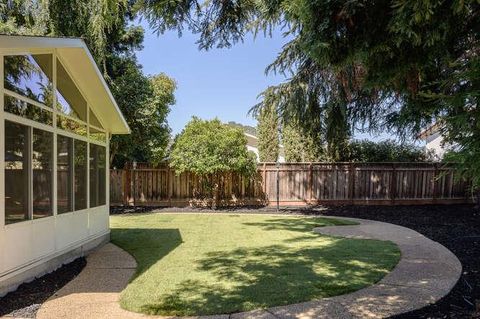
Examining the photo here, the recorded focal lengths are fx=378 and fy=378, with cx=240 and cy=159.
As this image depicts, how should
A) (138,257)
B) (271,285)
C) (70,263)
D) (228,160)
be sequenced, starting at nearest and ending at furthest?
(271,285) → (70,263) → (138,257) → (228,160)

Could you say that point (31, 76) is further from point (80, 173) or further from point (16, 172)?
point (80, 173)

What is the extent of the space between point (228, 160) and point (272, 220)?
117 inches

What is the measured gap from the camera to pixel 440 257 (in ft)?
21.1

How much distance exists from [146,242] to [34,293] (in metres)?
3.30

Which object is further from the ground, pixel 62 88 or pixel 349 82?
pixel 349 82

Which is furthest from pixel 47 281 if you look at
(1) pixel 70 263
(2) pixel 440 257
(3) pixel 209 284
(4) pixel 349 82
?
(4) pixel 349 82

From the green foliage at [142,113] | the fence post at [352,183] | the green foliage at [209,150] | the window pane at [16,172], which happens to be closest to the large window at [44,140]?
the window pane at [16,172]

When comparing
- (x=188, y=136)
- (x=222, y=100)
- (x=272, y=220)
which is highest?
(x=222, y=100)

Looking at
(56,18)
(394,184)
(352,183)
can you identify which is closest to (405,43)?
(56,18)

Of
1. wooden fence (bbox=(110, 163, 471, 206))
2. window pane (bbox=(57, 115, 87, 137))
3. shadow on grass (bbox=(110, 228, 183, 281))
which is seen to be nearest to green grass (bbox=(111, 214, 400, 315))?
shadow on grass (bbox=(110, 228, 183, 281))

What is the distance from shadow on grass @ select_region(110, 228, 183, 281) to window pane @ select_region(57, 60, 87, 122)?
2658 mm

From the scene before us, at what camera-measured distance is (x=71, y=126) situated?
6469 mm

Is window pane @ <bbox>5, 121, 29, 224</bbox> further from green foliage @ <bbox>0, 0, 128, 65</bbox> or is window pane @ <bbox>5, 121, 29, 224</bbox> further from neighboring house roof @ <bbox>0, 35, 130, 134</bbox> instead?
green foliage @ <bbox>0, 0, 128, 65</bbox>

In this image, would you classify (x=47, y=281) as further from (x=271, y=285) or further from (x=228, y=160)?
(x=228, y=160)
